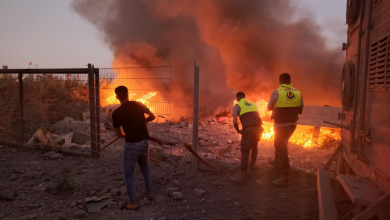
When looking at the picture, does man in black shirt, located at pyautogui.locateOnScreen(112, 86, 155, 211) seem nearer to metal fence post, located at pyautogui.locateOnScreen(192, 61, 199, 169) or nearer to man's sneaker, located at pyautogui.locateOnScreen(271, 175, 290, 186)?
metal fence post, located at pyautogui.locateOnScreen(192, 61, 199, 169)

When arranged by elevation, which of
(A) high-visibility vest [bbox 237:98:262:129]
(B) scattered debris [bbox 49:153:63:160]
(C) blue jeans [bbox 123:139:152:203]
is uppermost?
(A) high-visibility vest [bbox 237:98:262:129]

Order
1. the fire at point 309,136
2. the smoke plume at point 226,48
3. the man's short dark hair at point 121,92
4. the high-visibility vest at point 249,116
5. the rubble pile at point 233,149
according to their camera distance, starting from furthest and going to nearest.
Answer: the smoke plume at point 226,48
the fire at point 309,136
the rubble pile at point 233,149
the high-visibility vest at point 249,116
the man's short dark hair at point 121,92

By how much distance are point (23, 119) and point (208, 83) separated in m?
14.5

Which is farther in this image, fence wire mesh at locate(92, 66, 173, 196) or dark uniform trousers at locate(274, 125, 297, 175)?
fence wire mesh at locate(92, 66, 173, 196)

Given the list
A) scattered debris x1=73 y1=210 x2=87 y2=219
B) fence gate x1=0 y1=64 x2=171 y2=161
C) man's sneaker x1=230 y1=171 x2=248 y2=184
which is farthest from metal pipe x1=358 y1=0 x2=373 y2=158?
scattered debris x1=73 y1=210 x2=87 y2=219

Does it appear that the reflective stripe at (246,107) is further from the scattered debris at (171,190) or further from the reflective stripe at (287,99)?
the scattered debris at (171,190)

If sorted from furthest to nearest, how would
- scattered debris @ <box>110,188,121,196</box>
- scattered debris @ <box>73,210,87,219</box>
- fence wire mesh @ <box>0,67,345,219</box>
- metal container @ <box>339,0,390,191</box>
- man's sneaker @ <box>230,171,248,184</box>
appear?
man's sneaker @ <box>230,171,248,184</box>, scattered debris @ <box>110,188,121,196</box>, fence wire mesh @ <box>0,67,345,219</box>, scattered debris @ <box>73,210,87,219</box>, metal container @ <box>339,0,390,191</box>

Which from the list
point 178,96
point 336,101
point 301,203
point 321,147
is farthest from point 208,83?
point 301,203

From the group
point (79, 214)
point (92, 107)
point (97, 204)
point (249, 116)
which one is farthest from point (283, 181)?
point (92, 107)

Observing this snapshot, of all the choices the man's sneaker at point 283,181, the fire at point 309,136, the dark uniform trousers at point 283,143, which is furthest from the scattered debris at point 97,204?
the fire at point 309,136

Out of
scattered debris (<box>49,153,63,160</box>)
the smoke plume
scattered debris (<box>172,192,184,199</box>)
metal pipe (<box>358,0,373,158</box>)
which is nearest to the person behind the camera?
metal pipe (<box>358,0,373,158</box>)

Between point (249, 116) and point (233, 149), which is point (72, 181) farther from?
point (233, 149)

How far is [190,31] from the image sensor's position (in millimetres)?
17766

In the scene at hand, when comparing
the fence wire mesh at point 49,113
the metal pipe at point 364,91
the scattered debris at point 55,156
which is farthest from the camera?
the fence wire mesh at point 49,113
